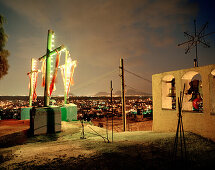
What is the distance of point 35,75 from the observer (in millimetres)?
14875

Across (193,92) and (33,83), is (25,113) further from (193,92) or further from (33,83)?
(193,92)

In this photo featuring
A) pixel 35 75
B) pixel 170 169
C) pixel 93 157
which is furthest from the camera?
pixel 35 75

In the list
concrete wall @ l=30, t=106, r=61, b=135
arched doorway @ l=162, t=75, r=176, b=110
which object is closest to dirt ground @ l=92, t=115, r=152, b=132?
arched doorway @ l=162, t=75, r=176, b=110

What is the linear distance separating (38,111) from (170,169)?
22.5 feet

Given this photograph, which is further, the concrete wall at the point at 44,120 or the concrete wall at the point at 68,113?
the concrete wall at the point at 68,113

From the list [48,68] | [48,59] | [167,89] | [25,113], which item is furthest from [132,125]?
[48,59]

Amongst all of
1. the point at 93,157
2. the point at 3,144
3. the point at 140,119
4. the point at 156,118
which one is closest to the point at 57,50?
the point at 3,144

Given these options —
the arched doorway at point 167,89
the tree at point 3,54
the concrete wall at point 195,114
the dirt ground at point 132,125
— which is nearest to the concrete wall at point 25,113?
the tree at point 3,54

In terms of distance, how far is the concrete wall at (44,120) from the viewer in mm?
7375

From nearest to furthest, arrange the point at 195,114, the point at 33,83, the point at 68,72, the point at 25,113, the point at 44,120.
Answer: the point at 195,114 → the point at 44,120 → the point at 68,72 → the point at 25,113 → the point at 33,83

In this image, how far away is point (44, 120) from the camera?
299 inches

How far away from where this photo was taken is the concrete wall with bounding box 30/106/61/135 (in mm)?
7375

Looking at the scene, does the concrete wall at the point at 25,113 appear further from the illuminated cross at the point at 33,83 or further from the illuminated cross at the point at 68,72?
the illuminated cross at the point at 68,72

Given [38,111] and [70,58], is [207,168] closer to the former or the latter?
[38,111]
